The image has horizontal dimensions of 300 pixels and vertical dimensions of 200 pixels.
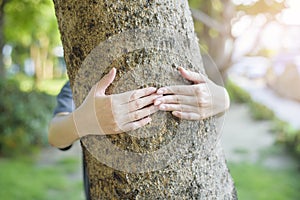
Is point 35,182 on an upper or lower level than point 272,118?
upper

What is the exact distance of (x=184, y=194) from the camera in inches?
33.3

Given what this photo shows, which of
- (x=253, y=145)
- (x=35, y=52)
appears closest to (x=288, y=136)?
(x=253, y=145)

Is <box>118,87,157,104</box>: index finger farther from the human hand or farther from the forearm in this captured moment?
the forearm

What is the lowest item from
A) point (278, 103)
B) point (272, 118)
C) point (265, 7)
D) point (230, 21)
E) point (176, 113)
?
point (278, 103)

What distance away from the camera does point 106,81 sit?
0.80 metres

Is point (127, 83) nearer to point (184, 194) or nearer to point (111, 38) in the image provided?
point (111, 38)

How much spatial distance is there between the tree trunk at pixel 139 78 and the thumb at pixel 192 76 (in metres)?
0.01

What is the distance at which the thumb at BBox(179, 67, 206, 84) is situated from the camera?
85 cm

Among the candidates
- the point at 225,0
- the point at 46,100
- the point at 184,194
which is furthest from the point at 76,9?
the point at 225,0

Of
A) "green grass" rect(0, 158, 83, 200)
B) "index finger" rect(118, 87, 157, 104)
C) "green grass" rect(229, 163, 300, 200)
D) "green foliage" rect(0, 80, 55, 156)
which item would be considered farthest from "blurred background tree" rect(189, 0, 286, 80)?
"index finger" rect(118, 87, 157, 104)

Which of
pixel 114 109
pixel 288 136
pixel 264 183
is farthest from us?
pixel 288 136

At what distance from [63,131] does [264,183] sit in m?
3.44

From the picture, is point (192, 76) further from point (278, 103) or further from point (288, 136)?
point (278, 103)

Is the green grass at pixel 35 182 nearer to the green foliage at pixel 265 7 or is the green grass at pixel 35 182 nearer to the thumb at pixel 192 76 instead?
the thumb at pixel 192 76
